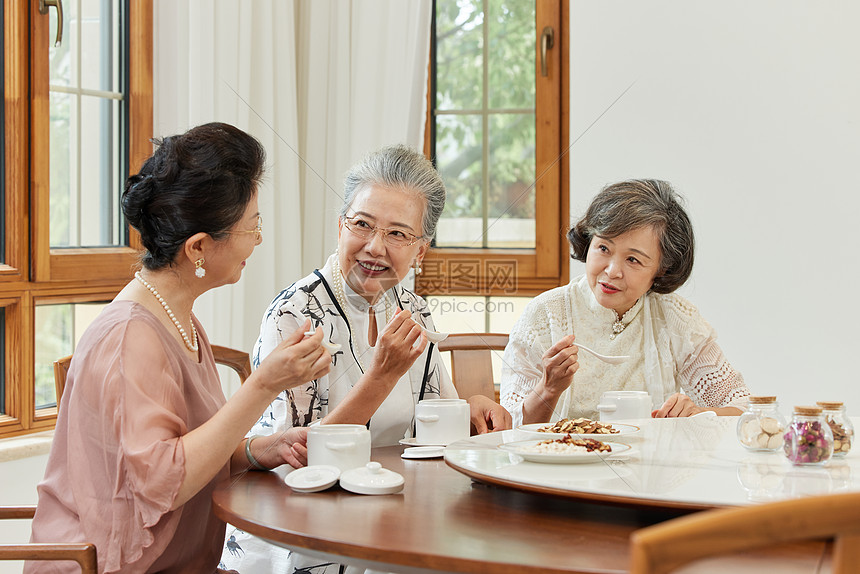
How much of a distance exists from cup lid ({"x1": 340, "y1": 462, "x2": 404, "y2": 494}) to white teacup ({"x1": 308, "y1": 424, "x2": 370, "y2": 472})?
0.12 feet

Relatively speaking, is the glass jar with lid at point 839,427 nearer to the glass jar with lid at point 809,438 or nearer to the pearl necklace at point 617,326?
the glass jar with lid at point 809,438

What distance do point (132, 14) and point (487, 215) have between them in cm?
148

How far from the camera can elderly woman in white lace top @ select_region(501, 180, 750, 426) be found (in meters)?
2.10

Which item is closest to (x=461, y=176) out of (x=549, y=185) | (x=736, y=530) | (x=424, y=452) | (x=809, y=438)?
(x=549, y=185)

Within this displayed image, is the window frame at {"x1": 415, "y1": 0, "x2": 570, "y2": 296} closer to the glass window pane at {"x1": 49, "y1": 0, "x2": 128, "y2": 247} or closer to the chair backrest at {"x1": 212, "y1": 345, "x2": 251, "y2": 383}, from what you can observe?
the glass window pane at {"x1": 49, "y1": 0, "x2": 128, "y2": 247}

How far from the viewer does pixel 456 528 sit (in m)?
1.05

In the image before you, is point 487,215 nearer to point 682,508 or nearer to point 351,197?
point 351,197

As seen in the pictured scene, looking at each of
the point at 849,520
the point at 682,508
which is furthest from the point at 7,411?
the point at 849,520

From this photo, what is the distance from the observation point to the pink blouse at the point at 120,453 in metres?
1.22

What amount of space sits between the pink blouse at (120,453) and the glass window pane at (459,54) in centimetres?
227

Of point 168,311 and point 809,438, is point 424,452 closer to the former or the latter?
point 168,311

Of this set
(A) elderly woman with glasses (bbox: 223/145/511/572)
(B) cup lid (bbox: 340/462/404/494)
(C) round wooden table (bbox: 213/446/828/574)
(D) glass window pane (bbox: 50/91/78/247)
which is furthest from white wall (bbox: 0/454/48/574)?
(B) cup lid (bbox: 340/462/404/494)

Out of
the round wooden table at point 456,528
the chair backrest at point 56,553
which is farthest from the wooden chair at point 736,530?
the chair backrest at point 56,553

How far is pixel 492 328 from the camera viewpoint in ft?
11.4
